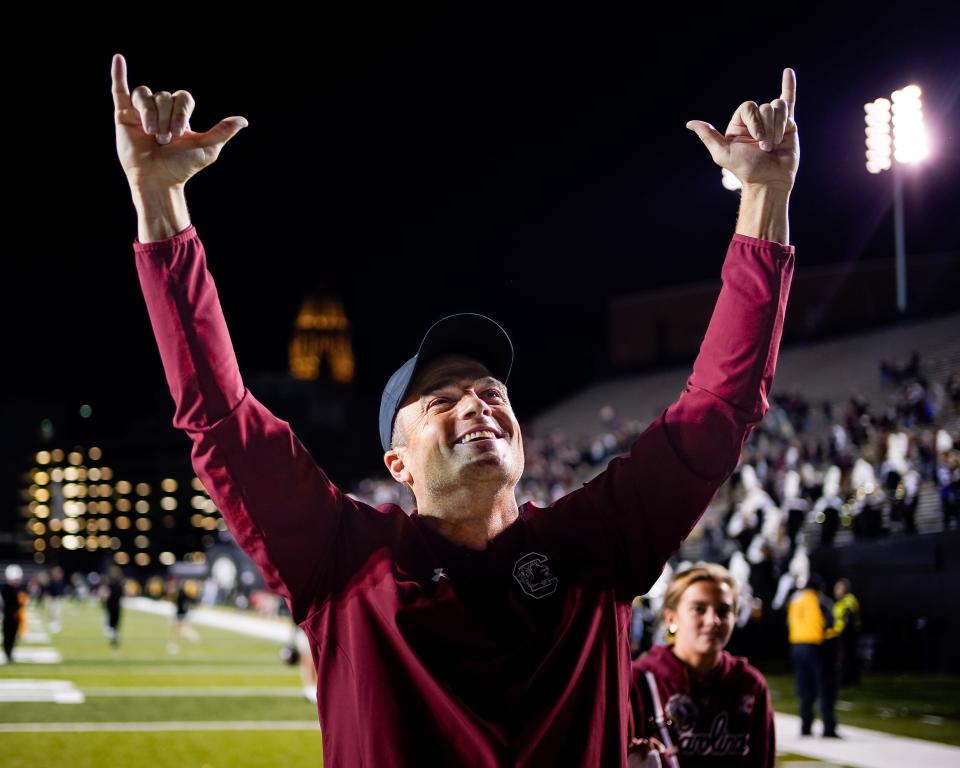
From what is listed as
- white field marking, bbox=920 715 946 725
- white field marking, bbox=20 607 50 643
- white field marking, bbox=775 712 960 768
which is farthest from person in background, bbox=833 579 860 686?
white field marking, bbox=20 607 50 643

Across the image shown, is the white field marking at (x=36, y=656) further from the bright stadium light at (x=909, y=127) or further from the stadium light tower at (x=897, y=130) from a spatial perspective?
the bright stadium light at (x=909, y=127)

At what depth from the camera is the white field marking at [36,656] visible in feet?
70.5

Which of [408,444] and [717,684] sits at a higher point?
[408,444]

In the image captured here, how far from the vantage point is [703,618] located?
4.30 meters

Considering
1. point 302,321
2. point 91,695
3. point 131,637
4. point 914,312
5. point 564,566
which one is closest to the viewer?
point 564,566

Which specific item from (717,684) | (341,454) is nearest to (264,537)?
(717,684)

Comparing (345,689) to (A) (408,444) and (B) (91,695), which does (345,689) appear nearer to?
(A) (408,444)

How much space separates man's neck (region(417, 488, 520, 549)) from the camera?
232 cm

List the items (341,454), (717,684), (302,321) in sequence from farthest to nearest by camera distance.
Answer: (302,321), (341,454), (717,684)

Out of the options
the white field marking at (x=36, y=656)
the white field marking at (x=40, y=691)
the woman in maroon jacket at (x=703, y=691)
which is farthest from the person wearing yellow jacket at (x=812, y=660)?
the white field marking at (x=36, y=656)

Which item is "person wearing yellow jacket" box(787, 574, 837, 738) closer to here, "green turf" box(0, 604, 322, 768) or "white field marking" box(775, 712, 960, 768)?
"white field marking" box(775, 712, 960, 768)

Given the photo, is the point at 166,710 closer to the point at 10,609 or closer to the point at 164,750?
the point at 164,750

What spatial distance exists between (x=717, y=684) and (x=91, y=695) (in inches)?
506

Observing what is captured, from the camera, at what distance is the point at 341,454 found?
419 ft
